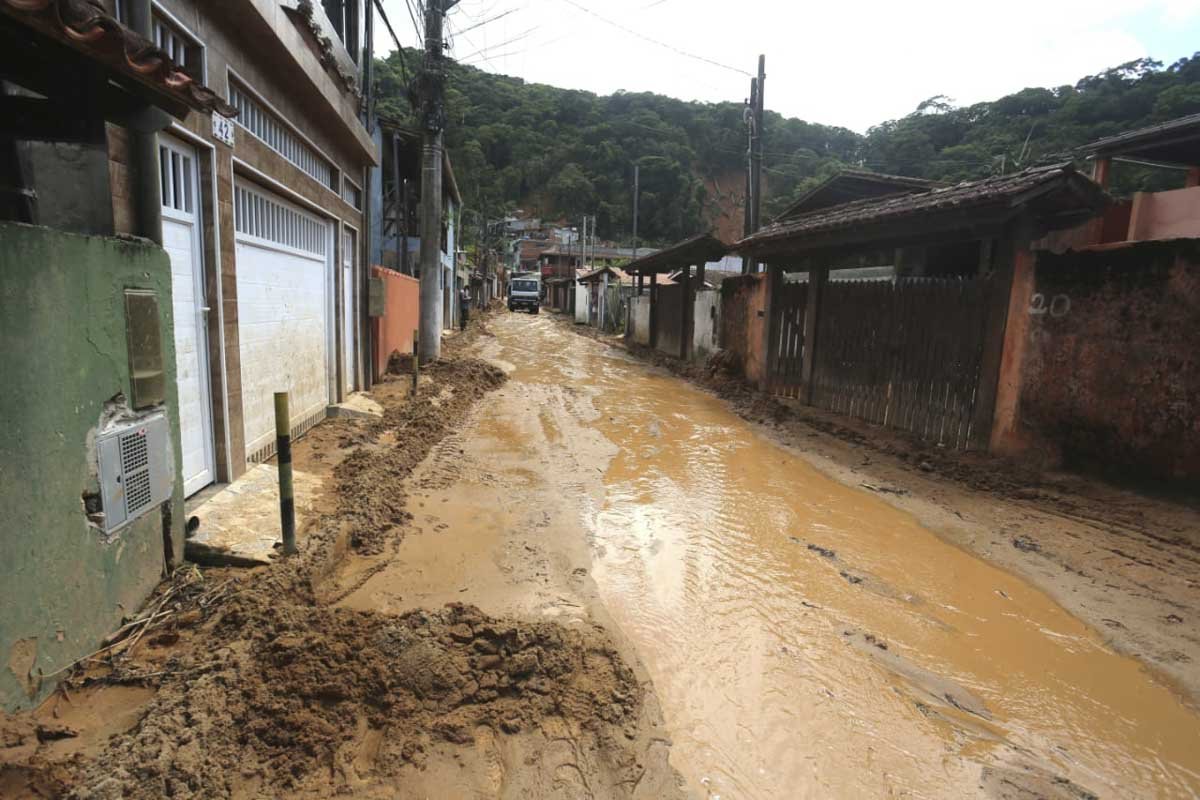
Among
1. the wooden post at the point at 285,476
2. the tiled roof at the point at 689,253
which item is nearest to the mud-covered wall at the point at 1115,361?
the wooden post at the point at 285,476

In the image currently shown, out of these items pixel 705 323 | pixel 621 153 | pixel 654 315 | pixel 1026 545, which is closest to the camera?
pixel 1026 545

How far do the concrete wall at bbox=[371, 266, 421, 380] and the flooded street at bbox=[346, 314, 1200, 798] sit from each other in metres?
5.39

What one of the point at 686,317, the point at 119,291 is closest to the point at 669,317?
the point at 686,317

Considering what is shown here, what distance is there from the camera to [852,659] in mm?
3383

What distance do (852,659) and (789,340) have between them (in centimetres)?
858

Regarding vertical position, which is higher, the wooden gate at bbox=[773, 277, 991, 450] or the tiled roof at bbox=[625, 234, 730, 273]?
the tiled roof at bbox=[625, 234, 730, 273]

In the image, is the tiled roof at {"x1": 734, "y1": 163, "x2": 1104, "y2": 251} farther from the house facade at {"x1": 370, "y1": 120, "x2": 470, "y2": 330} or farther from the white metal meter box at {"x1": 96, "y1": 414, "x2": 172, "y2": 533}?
the house facade at {"x1": 370, "y1": 120, "x2": 470, "y2": 330}

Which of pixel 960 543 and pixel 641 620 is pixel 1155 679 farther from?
pixel 641 620

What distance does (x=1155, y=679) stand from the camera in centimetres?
333

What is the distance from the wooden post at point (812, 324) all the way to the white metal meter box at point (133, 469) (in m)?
9.30

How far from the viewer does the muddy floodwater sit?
2.63 m

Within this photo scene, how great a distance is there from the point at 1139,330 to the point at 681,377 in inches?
408

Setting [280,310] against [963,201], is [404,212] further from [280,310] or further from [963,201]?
[963,201]

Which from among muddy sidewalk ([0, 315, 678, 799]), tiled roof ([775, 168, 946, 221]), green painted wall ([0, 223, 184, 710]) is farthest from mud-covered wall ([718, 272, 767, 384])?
green painted wall ([0, 223, 184, 710])
